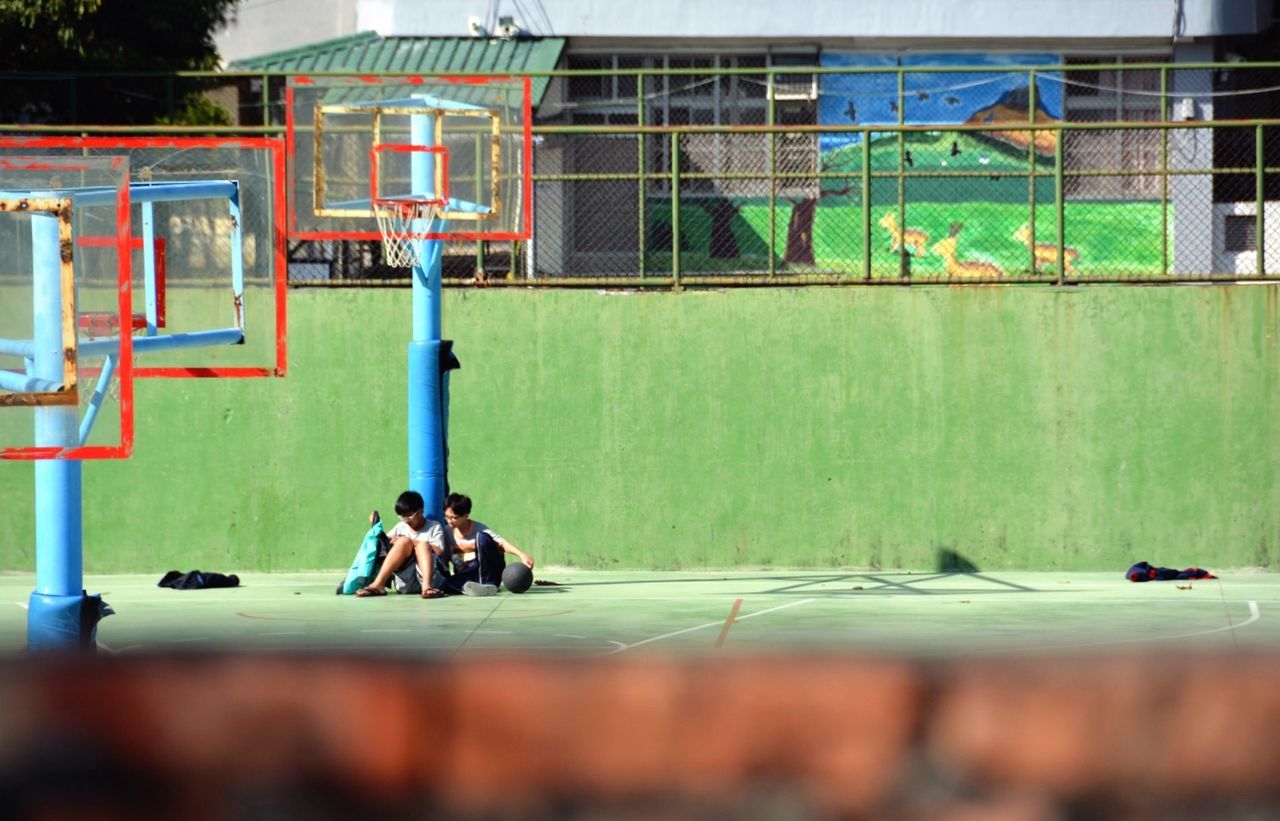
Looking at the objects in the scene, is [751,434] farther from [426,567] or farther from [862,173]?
[426,567]

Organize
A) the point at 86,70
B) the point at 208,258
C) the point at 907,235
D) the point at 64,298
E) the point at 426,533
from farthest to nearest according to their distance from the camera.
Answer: the point at 86,70
the point at 907,235
the point at 426,533
the point at 208,258
the point at 64,298

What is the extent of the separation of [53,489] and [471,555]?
4809 millimetres

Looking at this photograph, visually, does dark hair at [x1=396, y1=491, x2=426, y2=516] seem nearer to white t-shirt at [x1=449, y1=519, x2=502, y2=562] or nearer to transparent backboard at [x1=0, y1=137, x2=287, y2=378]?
white t-shirt at [x1=449, y1=519, x2=502, y2=562]

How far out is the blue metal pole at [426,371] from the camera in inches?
555

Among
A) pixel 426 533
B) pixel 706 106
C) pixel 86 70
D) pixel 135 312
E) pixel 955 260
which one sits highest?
pixel 86 70

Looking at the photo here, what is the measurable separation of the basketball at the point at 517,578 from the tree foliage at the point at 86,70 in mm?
9181

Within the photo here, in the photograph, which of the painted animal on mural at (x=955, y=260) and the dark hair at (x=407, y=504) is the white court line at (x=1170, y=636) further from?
the painted animal on mural at (x=955, y=260)

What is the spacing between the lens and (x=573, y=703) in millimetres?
1517

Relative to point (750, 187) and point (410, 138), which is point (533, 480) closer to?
point (410, 138)

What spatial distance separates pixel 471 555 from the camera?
13891 mm

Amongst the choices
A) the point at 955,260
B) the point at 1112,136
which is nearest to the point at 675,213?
the point at 955,260

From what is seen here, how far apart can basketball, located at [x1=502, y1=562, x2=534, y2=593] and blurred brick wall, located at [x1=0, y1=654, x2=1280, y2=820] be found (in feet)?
40.3

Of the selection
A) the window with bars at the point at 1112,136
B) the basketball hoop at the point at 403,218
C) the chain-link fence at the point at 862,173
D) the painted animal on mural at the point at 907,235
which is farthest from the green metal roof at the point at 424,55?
the basketball hoop at the point at 403,218

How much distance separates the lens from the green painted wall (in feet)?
52.9
